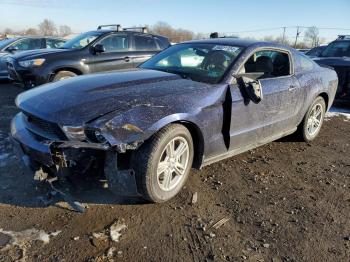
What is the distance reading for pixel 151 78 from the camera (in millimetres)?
4254

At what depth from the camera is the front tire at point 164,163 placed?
3.43 meters

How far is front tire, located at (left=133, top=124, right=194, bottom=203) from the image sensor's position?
3.43m

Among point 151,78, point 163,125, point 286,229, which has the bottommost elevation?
point 286,229

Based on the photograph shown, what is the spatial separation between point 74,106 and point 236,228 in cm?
179

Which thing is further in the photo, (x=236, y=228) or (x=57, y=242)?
(x=236, y=228)

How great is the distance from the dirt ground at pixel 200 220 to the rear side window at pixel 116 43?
466cm

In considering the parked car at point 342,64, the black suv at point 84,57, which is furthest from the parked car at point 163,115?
the parked car at point 342,64

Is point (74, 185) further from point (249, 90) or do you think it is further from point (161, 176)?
point (249, 90)

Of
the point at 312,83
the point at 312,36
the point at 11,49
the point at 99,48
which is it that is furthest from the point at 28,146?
the point at 312,36

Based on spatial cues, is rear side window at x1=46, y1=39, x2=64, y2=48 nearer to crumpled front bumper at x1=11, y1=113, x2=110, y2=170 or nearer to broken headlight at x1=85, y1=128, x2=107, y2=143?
crumpled front bumper at x1=11, y1=113, x2=110, y2=170

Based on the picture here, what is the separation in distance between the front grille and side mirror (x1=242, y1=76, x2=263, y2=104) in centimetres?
212

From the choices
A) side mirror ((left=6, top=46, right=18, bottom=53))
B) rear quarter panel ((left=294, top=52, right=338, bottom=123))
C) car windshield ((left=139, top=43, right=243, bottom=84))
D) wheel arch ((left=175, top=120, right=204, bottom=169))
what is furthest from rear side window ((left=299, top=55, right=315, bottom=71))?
side mirror ((left=6, top=46, right=18, bottom=53))

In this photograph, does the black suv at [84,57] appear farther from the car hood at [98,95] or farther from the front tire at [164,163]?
the front tire at [164,163]

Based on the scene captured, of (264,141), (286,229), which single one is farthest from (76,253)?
(264,141)
